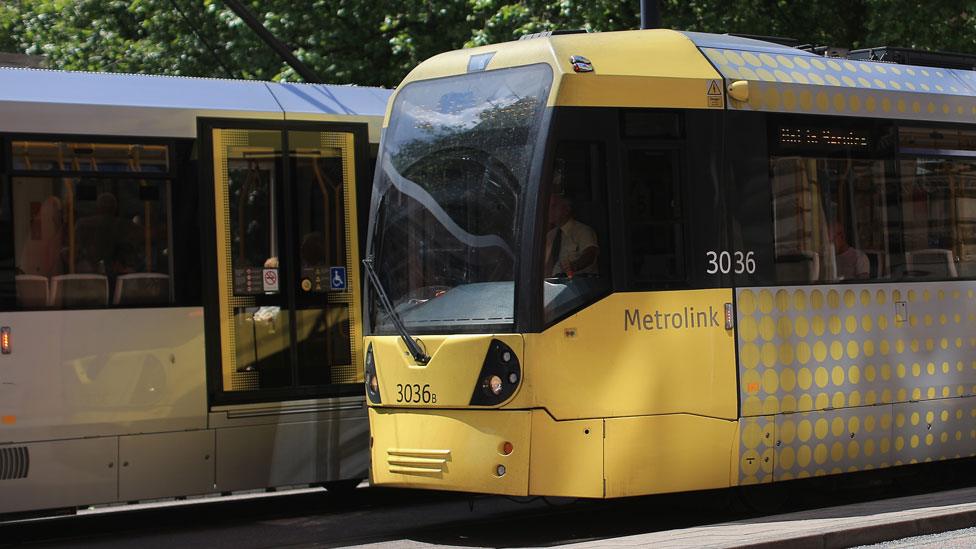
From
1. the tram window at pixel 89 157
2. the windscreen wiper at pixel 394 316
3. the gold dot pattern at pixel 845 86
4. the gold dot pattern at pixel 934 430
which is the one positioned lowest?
the gold dot pattern at pixel 934 430

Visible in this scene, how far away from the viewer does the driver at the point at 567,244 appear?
8773 mm

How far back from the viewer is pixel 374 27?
23.0 m

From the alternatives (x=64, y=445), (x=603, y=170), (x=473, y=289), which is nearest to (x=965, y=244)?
(x=603, y=170)

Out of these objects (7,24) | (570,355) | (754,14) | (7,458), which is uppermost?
(7,24)

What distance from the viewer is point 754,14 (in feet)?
64.7

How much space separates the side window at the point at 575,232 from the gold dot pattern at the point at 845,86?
1.32 m

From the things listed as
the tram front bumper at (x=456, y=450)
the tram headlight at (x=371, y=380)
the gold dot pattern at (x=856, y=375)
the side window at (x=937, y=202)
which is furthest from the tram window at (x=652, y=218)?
the side window at (x=937, y=202)

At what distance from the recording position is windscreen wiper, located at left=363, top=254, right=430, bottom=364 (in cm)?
910

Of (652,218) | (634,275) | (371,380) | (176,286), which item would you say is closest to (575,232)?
(634,275)

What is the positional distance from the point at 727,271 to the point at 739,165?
2.52 ft

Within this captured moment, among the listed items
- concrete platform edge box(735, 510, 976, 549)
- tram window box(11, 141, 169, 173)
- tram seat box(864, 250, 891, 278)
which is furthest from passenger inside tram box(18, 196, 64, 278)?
tram seat box(864, 250, 891, 278)

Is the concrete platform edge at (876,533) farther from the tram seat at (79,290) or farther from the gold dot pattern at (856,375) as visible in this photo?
the tram seat at (79,290)

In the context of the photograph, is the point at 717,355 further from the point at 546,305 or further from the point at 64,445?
the point at 64,445

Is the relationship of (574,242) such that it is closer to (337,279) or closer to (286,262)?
(337,279)
